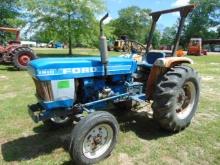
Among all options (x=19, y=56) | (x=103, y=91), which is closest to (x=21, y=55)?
(x=19, y=56)

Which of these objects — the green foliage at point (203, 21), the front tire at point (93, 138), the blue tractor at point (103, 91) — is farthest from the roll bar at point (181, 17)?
the green foliage at point (203, 21)

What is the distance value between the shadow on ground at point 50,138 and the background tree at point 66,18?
705 inches

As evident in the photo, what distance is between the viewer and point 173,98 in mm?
4562

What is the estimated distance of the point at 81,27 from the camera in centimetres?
2255

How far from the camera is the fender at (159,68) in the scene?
15.6 ft

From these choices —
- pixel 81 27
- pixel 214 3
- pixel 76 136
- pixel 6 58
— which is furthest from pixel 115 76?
pixel 214 3

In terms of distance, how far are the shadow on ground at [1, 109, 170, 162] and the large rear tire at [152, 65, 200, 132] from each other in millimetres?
302

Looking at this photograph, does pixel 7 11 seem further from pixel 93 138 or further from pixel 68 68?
pixel 93 138

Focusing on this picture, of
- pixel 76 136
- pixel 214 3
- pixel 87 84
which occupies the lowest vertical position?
pixel 76 136

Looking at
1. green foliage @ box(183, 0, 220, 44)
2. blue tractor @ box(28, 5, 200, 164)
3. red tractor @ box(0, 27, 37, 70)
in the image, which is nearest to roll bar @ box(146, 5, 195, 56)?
blue tractor @ box(28, 5, 200, 164)

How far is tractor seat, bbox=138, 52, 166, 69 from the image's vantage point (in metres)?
5.27

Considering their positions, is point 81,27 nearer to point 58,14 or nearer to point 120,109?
point 58,14

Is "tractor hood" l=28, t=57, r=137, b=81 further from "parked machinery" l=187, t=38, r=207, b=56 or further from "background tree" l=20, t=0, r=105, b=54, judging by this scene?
"parked machinery" l=187, t=38, r=207, b=56

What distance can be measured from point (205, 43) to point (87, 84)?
5683 centimetres
